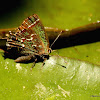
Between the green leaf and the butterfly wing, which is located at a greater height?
the butterfly wing

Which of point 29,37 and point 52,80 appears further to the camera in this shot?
point 29,37

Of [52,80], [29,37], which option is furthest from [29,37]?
[52,80]

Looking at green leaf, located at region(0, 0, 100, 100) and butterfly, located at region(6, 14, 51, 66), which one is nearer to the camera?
green leaf, located at region(0, 0, 100, 100)

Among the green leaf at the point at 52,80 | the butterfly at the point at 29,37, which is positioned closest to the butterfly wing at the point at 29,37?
the butterfly at the point at 29,37

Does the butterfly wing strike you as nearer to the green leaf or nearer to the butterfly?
the butterfly

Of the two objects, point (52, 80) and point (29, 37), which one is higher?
point (29, 37)

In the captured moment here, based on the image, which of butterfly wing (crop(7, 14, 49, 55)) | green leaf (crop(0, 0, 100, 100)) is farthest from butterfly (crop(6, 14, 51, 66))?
green leaf (crop(0, 0, 100, 100))

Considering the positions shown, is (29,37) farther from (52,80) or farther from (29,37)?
(52,80)

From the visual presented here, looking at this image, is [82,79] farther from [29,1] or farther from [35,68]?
[29,1]

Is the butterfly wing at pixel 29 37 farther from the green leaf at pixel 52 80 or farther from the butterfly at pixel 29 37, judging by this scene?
the green leaf at pixel 52 80
